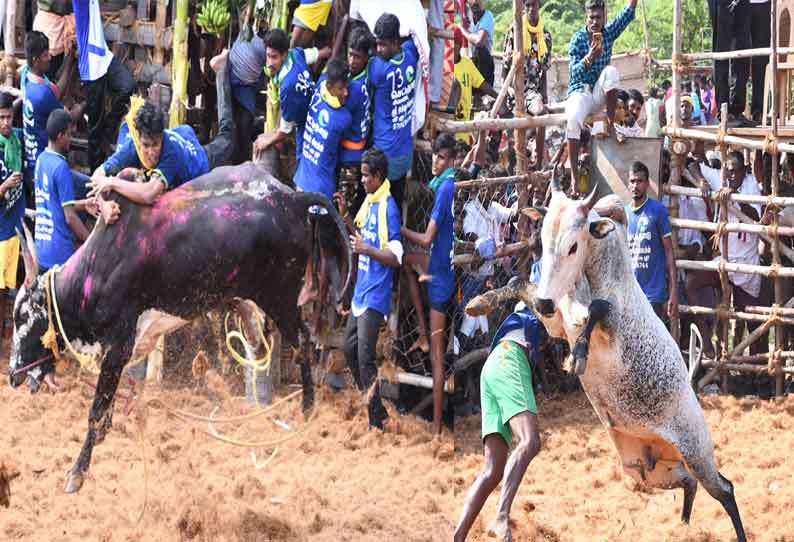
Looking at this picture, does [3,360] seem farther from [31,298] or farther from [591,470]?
[591,470]

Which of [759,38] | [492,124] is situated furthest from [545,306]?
[759,38]

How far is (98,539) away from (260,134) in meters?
3.24

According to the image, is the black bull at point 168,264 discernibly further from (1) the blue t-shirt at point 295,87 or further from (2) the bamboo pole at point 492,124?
(2) the bamboo pole at point 492,124

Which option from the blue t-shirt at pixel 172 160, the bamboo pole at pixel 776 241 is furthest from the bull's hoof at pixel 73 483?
the bamboo pole at pixel 776 241

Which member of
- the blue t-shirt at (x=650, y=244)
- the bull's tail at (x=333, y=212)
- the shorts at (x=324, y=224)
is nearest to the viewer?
the bull's tail at (x=333, y=212)

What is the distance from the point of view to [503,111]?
37.5ft

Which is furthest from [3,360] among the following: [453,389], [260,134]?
[453,389]

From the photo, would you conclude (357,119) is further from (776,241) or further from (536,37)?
(536,37)

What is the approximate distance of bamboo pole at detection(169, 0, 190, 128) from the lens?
28.6 ft

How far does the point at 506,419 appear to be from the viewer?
6.46 m

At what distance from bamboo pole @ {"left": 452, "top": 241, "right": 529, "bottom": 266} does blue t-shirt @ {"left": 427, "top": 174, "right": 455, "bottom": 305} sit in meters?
0.18

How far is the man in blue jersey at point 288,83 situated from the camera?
27.0 feet

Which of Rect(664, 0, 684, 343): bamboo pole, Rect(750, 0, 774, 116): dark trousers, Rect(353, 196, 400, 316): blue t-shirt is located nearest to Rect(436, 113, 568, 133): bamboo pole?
Rect(353, 196, 400, 316): blue t-shirt

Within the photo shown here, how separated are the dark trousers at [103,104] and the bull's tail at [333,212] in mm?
2970
